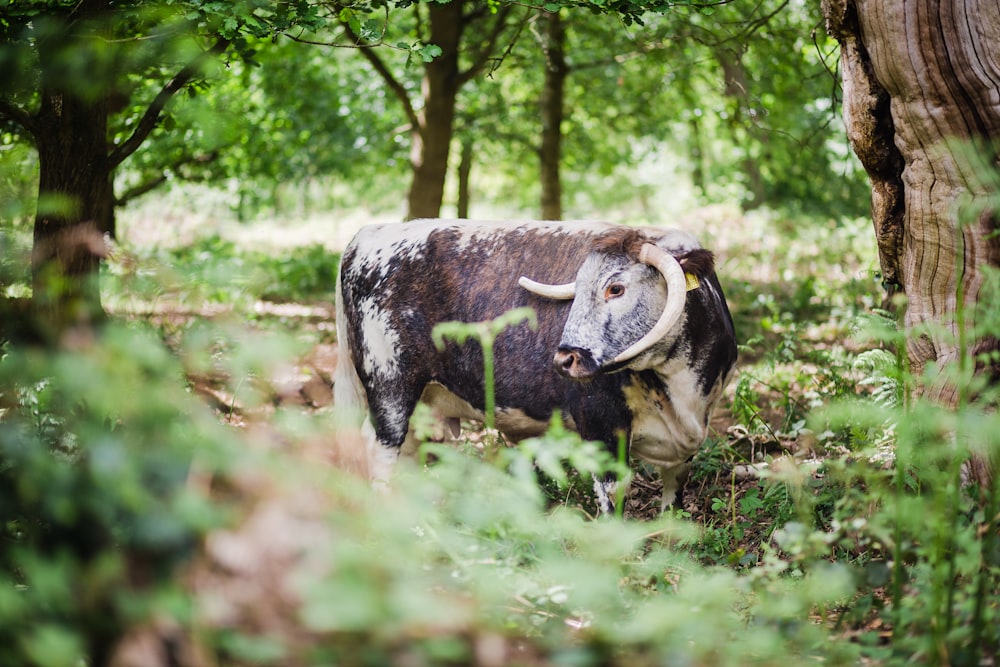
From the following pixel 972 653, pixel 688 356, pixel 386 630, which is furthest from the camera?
pixel 688 356

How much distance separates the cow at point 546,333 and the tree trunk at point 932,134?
1039 millimetres

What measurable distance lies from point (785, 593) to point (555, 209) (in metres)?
9.60

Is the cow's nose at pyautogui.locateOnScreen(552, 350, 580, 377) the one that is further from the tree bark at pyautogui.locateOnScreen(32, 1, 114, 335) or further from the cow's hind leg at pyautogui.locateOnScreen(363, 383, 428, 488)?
the tree bark at pyautogui.locateOnScreen(32, 1, 114, 335)

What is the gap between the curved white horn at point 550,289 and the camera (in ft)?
15.5

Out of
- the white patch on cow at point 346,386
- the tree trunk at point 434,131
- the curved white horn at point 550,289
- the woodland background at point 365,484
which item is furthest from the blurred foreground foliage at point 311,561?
the tree trunk at point 434,131

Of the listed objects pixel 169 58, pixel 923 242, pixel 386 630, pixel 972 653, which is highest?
pixel 169 58

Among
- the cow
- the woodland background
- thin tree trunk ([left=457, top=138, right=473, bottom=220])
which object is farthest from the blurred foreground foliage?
thin tree trunk ([left=457, top=138, right=473, bottom=220])

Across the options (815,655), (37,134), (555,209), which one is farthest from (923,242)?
(555,209)

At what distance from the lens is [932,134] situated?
402 cm

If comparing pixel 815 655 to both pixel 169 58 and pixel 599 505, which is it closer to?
pixel 599 505

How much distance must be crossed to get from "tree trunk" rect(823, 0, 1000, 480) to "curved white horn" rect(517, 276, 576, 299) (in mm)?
1736

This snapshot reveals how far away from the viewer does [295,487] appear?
1.98m

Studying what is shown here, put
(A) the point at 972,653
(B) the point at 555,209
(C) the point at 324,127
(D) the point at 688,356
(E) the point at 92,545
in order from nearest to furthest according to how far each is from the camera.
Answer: (E) the point at 92,545
(A) the point at 972,653
(D) the point at 688,356
(B) the point at 555,209
(C) the point at 324,127

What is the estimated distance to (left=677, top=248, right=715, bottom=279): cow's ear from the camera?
451 cm
